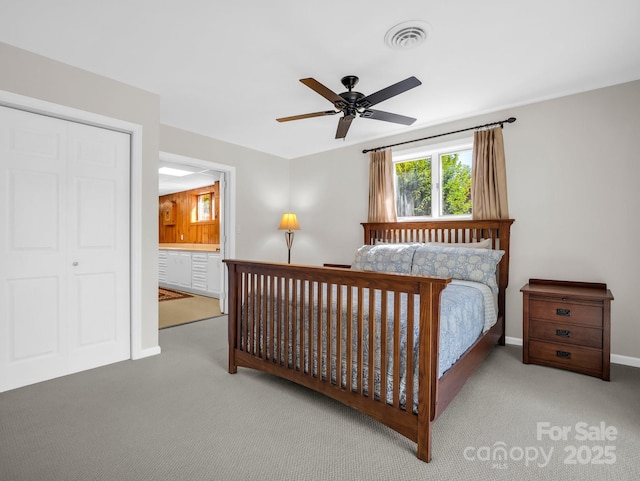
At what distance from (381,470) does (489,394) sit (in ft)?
3.89

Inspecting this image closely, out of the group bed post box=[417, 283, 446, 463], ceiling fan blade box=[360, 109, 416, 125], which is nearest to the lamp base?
ceiling fan blade box=[360, 109, 416, 125]

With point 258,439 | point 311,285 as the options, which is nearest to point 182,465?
point 258,439

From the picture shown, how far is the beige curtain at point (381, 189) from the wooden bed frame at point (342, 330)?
4.38 ft

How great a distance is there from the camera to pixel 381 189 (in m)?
4.25

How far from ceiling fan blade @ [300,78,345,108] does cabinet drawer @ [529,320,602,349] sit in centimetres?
253

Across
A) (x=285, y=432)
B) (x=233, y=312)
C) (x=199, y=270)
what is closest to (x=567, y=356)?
(x=285, y=432)

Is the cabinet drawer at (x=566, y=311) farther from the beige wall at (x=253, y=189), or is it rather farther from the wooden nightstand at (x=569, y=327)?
the beige wall at (x=253, y=189)

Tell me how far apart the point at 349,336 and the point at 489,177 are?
2.54m

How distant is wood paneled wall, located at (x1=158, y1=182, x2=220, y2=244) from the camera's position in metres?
6.79

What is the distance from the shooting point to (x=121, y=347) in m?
2.93

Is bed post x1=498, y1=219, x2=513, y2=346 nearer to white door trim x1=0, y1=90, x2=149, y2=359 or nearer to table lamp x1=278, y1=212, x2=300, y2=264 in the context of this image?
table lamp x1=278, y1=212, x2=300, y2=264

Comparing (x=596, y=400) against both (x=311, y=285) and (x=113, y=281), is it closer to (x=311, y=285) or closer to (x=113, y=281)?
(x=311, y=285)

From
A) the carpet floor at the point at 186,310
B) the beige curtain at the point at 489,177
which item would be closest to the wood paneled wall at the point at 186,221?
the carpet floor at the point at 186,310

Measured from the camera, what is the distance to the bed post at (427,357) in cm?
158
